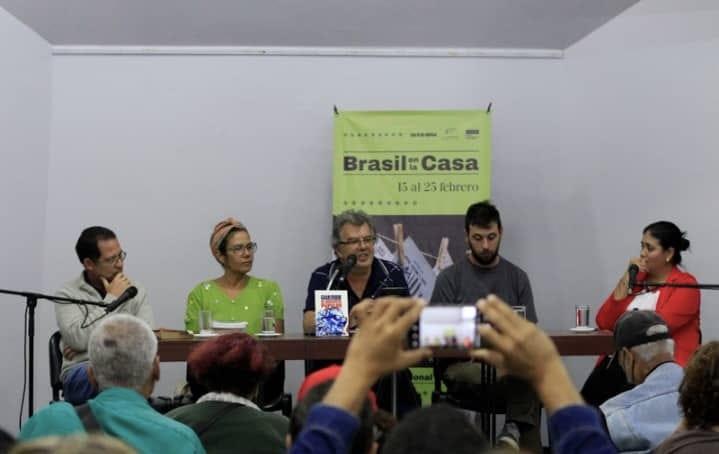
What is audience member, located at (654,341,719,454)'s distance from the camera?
243 cm

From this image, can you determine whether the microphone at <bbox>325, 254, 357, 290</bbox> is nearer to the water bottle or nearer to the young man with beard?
the water bottle

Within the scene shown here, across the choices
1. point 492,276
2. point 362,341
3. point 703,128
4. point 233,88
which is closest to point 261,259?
point 233,88

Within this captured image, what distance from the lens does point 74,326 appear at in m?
4.62

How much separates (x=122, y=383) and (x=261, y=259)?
3.64 m

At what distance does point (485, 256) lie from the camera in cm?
511

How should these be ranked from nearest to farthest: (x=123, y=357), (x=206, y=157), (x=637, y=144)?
(x=123, y=357)
(x=637, y=144)
(x=206, y=157)

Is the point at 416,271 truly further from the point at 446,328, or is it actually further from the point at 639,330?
the point at 446,328

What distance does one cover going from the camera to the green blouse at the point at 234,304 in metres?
5.14

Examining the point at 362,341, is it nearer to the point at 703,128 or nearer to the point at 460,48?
the point at 703,128

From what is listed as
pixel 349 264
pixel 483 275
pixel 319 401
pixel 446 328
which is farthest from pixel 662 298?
pixel 446 328

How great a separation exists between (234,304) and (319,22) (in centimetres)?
187

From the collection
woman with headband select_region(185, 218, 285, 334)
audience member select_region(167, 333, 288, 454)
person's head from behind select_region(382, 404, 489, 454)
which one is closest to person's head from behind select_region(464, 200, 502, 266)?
woman with headband select_region(185, 218, 285, 334)

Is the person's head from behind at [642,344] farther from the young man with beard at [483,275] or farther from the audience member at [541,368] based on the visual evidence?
the audience member at [541,368]

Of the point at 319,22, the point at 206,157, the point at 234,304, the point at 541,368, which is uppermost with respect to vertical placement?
the point at 319,22
